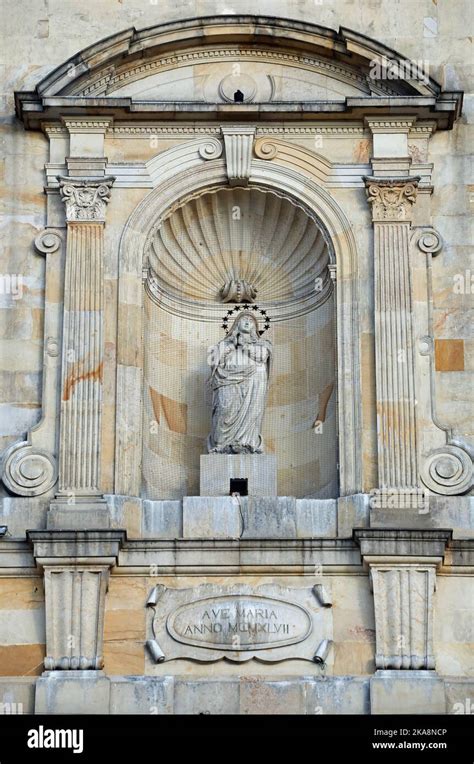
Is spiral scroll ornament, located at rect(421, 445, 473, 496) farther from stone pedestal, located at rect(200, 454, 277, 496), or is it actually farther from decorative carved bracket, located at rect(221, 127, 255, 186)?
decorative carved bracket, located at rect(221, 127, 255, 186)

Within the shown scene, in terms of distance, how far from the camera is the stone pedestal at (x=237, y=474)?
17.9 metres

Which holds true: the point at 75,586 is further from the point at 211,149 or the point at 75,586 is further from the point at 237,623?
the point at 211,149

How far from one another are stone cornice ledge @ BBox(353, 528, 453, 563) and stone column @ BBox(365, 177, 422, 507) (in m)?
0.45

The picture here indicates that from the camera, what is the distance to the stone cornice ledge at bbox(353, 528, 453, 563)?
17125 mm

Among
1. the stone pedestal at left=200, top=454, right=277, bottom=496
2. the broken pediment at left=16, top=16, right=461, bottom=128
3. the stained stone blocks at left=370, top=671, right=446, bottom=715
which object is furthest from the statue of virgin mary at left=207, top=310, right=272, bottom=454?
the stained stone blocks at left=370, top=671, right=446, bottom=715

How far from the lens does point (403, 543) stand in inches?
675

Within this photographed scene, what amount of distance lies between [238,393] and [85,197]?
2.26 meters

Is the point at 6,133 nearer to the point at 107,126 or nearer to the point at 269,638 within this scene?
the point at 107,126

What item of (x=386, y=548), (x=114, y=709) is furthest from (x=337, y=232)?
(x=114, y=709)

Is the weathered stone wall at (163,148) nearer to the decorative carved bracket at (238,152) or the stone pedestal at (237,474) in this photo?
the decorative carved bracket at (238,152)

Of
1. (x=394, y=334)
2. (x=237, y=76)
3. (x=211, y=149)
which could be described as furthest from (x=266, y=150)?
(x=394, y=334)

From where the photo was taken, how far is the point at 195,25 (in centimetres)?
1905

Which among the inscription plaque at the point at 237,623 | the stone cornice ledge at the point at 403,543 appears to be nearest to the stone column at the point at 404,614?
the stone cornice ledge at the point at 403,543

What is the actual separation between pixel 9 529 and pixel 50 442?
34.2 inches
